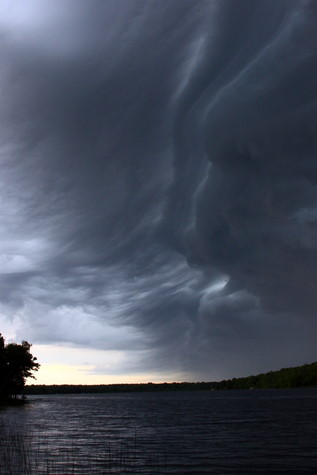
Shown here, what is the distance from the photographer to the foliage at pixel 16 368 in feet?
480

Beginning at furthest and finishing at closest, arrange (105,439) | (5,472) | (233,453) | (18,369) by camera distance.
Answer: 1. (18,369)
2. (105,439)
3. (233,453)
4. (5,472)

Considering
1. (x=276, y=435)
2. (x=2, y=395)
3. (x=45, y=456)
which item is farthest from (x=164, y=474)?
(x=2, y=395)

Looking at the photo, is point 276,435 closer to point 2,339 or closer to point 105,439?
point 105,439

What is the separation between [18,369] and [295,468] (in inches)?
5224

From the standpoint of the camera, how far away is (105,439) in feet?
171

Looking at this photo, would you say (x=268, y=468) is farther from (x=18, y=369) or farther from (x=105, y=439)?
(x=18, y=369)

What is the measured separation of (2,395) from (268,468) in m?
132

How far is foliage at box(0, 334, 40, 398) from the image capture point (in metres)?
146

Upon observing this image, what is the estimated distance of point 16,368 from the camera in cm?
15062

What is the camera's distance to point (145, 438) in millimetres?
53250

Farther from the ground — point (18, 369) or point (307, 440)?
point (18, 369)

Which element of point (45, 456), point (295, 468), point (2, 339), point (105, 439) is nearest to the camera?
point (295, 468)

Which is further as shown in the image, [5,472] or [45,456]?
[45,456]

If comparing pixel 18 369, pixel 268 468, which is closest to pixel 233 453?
pixel 268 468
